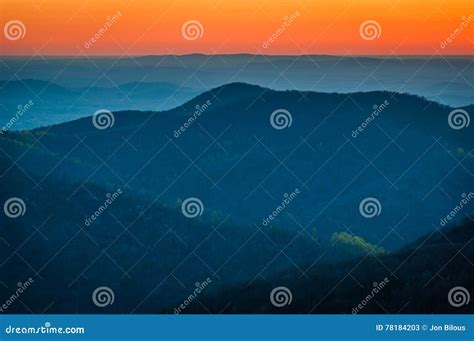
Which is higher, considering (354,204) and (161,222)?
(354,204)

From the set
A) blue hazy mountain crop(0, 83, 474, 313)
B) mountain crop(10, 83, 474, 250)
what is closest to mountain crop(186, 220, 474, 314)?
blue hazy mountain crop(0, 83, 474, 313)

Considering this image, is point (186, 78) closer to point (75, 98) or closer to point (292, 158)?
point (75, 98)

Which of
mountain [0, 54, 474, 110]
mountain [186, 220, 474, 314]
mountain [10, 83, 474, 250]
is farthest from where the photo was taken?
mountain [10, 83, 474, 250]

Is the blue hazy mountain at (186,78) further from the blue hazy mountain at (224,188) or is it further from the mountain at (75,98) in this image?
the blue hazy mountain at (224,188)

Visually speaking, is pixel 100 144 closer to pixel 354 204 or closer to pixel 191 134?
pixel 191 134

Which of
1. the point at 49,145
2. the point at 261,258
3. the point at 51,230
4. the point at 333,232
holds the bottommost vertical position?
the point at 51,230

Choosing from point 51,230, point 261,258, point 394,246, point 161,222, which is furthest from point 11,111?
point 394,246

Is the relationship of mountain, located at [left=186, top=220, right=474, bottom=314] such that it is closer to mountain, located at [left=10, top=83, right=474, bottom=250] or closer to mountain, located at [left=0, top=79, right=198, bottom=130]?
mountain, located at [left=10, top=83, right=474, bottom=250]

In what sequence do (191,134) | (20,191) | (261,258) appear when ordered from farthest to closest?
(191,134) → (20,191) → (261,258)
